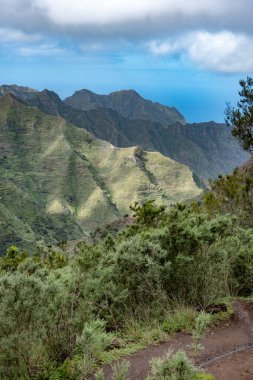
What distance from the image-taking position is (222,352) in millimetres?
7453

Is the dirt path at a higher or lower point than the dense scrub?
lower

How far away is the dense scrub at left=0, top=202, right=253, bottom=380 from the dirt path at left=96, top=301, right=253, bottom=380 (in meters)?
0.58

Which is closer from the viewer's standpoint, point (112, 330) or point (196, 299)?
point (112, 330)

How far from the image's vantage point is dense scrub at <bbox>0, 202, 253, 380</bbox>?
20.7 feet

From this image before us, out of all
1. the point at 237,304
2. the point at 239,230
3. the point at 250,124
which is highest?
the point at 250,124

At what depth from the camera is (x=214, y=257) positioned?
9.89 m

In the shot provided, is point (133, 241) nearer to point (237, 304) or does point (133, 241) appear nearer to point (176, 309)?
point (176, 309)

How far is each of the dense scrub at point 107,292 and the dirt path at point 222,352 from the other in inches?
22.8

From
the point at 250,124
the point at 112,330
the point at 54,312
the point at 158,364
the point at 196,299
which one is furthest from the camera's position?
the point at 250,124

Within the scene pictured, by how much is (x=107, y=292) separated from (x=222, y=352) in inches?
103

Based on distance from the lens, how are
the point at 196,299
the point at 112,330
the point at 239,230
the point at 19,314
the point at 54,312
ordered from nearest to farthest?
the point at 19,314 < the point at 54,312 < the point at 112,330 < the point at 196,299 < the point at 239,230

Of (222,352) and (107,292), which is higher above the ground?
(107,292)

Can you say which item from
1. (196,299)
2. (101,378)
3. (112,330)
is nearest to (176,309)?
(196,299)

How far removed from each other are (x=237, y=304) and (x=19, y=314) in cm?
554
